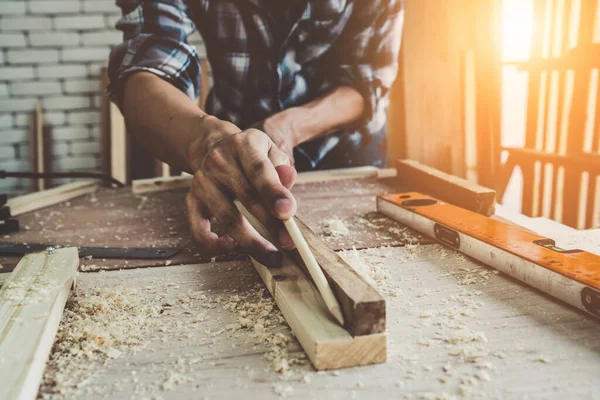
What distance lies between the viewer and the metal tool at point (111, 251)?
3.34 ft

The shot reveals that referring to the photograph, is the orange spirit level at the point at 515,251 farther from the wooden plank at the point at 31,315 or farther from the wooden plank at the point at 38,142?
the wooden plank at the point at 38,142


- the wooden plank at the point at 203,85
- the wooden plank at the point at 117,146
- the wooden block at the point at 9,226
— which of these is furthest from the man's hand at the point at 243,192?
the wooden plank at the point at 117,146

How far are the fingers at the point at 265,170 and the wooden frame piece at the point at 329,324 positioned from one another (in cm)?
9

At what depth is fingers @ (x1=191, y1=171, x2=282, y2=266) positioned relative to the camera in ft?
2.77

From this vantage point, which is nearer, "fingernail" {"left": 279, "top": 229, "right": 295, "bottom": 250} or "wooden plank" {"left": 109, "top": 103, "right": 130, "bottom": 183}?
"fingernail" {"left": 279, "top": 229, "right": 295, "bottom": 250}

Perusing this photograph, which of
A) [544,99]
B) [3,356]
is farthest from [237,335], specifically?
[544,99]

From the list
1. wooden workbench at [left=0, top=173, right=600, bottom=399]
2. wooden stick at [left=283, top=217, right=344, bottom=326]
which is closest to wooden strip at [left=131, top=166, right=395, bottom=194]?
wooden workbench at [left=0, top=173, right=600, bottom=399]

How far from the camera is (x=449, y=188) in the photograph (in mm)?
1370

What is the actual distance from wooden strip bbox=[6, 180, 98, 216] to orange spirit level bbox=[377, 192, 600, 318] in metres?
1.05

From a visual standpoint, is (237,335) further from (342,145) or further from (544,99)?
(544,99)

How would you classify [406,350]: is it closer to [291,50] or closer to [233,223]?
[233,223]

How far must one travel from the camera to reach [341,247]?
1.05 meters

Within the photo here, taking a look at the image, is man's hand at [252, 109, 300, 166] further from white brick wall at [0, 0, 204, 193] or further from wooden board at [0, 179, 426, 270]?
white brick wall at [0, 0, 204, 193]

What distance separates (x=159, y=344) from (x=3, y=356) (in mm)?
172
